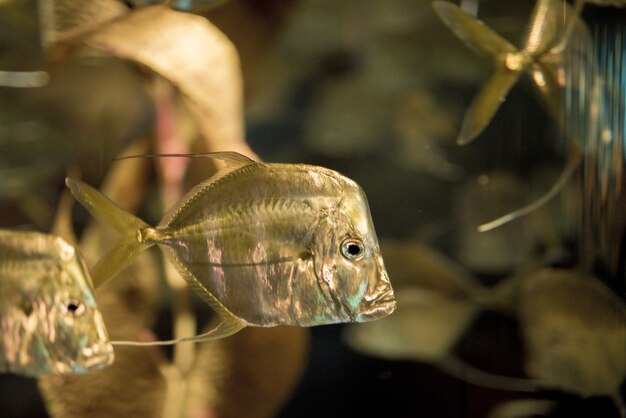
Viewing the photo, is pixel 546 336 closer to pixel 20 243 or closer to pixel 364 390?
pixel 364 390

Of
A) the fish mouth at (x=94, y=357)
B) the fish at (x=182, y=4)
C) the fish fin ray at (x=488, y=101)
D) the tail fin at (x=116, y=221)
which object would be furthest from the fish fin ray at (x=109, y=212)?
the fish fin ray at (x=488, y=101)

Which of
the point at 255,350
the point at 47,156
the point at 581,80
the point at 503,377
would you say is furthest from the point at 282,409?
the point at 581,80

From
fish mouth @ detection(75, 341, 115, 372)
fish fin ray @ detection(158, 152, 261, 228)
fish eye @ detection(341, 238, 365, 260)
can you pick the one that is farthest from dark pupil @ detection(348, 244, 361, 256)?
fish mouth @ detection(75, 341, 115, 372)

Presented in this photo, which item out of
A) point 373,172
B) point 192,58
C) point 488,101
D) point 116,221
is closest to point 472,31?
point 488,101

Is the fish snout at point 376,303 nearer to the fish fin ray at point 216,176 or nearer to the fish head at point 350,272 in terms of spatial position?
the fish head at point 350,272

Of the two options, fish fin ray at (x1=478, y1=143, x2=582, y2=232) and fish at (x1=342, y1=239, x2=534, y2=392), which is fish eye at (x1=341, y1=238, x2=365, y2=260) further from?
fish fin ray at (x1=478, y1=143, x2=582, y2=232)
